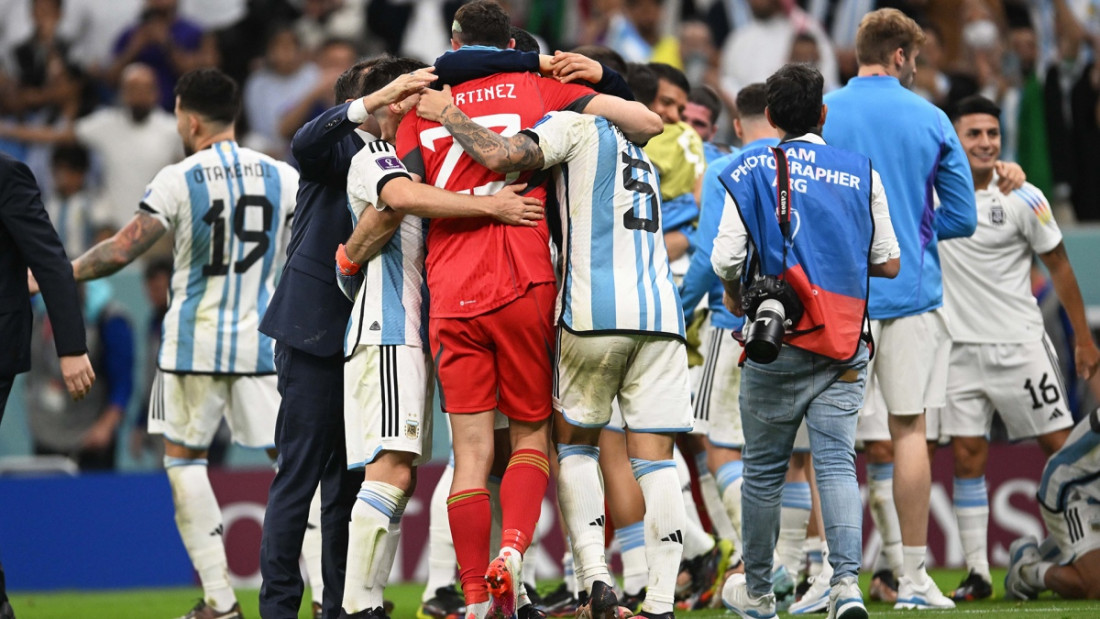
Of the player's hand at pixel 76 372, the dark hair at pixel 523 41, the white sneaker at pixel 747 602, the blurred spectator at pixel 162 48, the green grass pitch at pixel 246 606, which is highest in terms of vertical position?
the blurred spectator at pixel 162 48

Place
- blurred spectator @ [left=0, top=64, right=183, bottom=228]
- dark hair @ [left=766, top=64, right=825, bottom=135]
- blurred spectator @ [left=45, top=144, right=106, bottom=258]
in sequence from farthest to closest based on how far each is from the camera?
blurred spectator @ [left=0, top=64, right=183, bottom=228] < blurred spectator @ [left=45, top=144, right=106, bottom=258] < dark hair @ [left=766, top=64, right=825, bottom=135]

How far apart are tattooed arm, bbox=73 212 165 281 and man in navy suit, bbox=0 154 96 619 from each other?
1.15 metres

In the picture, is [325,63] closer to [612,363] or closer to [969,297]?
[969,297]

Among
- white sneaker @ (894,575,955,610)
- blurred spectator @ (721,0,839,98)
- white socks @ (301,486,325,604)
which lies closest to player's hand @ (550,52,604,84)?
white socks @ (301,486,325,604)

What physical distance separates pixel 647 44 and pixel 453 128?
27.2ft

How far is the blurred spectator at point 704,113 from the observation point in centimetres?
918

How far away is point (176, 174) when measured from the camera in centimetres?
796

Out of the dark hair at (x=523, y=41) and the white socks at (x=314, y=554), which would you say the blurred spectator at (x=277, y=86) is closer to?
the white socks at (x=314, y=554)

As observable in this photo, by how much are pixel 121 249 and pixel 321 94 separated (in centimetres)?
710

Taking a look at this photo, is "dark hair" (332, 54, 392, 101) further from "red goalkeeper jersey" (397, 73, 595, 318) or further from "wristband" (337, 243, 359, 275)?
"wristband" (337, 243, 359, 275)

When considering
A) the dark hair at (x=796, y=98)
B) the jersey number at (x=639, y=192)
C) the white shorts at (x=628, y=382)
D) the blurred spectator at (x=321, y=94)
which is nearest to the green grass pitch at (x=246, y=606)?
the white shorts at (x=628, y=382)

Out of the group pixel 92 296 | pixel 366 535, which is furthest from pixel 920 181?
pixel 92 296

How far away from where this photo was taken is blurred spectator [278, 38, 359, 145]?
47.9 ft

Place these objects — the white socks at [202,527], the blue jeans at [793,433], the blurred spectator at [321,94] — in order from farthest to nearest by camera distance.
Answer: the blurred spectator at [321,94]
the white socks at [202,527]
the blue jeans at [793,433]
